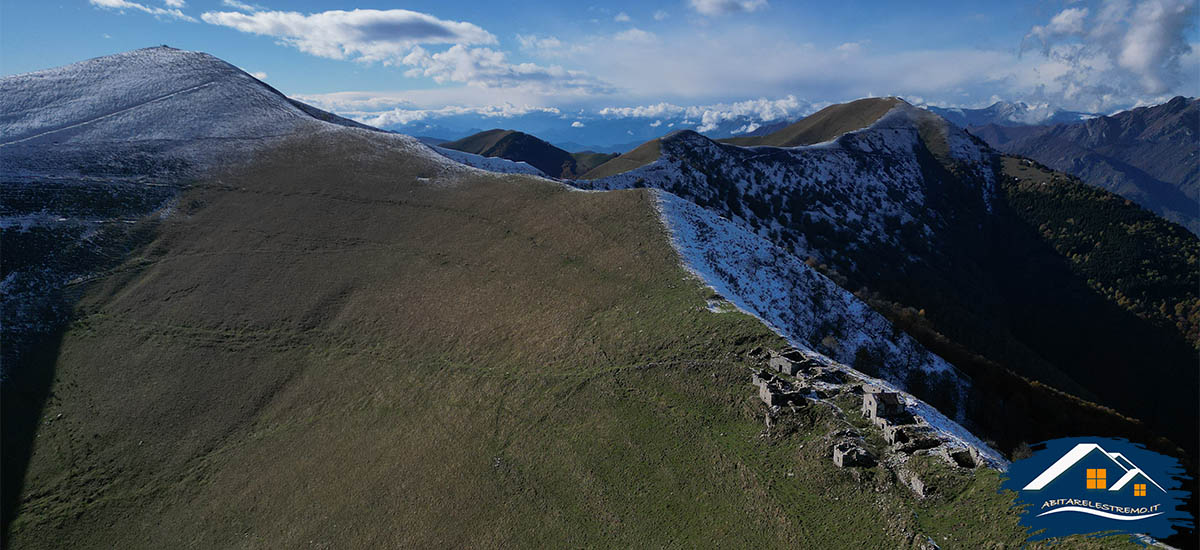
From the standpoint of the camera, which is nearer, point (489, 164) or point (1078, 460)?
point (1078, 460)

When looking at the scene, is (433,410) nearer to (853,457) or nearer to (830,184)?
(853,457)

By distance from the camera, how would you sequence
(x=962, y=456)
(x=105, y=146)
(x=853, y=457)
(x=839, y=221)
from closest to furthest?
(x=962, y=456)
(x=853, y=457)
(x=105, y=146)
(x=839, y=221)

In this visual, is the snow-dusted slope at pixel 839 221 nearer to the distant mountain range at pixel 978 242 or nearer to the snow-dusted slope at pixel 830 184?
the snow-dusted slope at pixel 830 184

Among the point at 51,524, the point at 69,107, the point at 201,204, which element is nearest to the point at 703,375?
the point at 51,524

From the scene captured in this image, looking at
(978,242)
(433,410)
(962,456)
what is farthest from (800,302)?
(978,242)

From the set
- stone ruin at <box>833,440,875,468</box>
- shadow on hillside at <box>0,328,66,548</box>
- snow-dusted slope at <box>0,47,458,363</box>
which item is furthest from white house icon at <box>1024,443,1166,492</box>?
snow-dusted slope at <box>0,47,458,363</box>

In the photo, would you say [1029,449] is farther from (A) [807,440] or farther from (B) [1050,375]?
(B) [1050,375]

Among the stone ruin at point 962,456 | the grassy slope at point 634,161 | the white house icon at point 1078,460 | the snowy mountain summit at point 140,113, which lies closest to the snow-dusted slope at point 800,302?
the stone ruin at point 962,456
